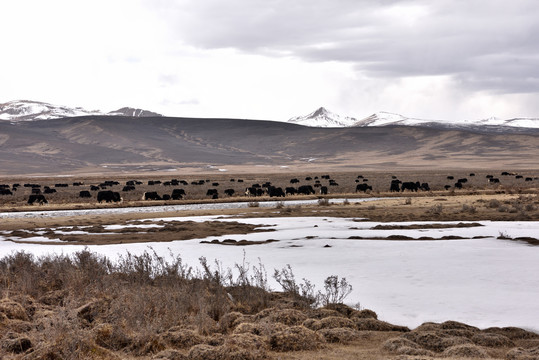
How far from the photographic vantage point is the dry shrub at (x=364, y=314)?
421 inches

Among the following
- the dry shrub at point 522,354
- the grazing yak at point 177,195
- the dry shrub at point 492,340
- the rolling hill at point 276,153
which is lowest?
the dry shrub at point 492,340

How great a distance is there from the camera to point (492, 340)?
8.96 metres

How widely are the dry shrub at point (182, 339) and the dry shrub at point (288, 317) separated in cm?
134

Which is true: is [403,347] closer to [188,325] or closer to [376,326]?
[376,326]

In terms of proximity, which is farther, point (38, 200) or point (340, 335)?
point (38, 200)

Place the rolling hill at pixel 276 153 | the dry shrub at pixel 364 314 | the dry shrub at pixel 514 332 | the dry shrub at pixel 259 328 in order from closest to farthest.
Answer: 1. the dry shrub at pixel 259 328
2. the dry shrub at pixel 514 332
3. the dry shrub at pixel 364 314
4. the rolling hill at pixel 276 153

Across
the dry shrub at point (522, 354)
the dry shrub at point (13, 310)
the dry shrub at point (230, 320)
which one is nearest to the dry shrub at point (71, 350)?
the dry shrub at point (230, 320)

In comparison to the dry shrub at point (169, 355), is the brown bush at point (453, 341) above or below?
Answer: above

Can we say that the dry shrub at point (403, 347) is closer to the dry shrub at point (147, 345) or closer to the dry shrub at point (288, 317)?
the dry shrub at point (288, 317)

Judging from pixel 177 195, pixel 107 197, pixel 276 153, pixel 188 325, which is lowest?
pixel 188 325

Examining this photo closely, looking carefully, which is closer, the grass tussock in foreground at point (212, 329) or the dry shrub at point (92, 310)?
the grass tussock in foreground at point (212, 329)

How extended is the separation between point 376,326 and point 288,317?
1.53 metres

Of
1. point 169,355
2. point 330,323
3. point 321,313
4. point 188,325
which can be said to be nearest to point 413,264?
point 321,313

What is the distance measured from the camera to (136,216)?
105ft
